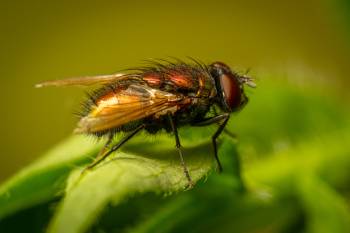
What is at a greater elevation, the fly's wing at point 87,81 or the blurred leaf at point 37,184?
the fly's wing at point 87,81

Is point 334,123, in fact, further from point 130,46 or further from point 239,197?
point 130,46

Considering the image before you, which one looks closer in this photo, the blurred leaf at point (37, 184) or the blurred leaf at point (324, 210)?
the blurred leaf at point (37, 184)

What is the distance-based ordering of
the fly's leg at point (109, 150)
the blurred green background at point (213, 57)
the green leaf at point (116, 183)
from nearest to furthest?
1. the green leaf at point (116, 183)
2. the fly's leg at point (109, 150)
3. the blurred green background at point (213, 57)

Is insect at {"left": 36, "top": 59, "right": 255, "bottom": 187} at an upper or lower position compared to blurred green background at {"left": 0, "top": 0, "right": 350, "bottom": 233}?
upper

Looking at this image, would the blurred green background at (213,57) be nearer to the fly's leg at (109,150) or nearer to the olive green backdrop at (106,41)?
the olive green backdrop at (106,41)

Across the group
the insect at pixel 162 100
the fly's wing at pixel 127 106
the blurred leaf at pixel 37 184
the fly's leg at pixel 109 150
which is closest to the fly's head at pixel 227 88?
the insect at pixel 162 100

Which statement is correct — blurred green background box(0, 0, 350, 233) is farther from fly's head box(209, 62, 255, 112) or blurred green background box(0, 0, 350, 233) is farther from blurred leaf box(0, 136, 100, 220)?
blurred leaf box(0, 136, 100, 220)

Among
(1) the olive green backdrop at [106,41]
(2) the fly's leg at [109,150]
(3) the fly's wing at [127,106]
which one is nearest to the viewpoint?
(2) the fly's leg at [109,150]

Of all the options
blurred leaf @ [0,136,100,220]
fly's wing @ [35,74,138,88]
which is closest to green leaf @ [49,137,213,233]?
blurred leaf @ [0,136,100,220]
